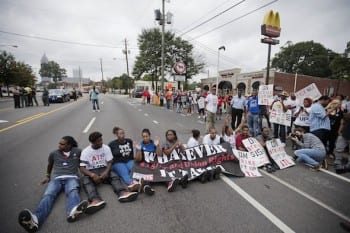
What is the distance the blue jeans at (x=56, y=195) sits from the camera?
9.33ft

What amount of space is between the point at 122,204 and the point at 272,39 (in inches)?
436

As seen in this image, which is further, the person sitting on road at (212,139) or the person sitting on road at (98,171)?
the person sitting on road at (212,139)

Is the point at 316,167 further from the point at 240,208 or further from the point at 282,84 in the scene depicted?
the point at 282,84

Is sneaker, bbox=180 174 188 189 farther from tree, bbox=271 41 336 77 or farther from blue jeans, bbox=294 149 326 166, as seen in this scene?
tree, bbox=271 41 336 77

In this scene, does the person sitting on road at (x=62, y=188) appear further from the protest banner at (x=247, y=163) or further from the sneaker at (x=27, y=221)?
the protest banner at (x=247, y=163)

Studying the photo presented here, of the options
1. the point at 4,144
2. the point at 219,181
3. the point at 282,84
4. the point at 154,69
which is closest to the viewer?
the point at 219,181

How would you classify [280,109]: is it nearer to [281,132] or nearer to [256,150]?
[281,132]

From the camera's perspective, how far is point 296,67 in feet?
172

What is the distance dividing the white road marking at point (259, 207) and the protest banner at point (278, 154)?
1.70 metres

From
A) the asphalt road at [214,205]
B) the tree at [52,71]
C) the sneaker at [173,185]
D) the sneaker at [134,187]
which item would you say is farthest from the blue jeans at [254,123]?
the tree at [52,71]

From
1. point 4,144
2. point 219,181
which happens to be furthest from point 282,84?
point 4,144

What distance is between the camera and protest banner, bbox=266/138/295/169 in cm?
507

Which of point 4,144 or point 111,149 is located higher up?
point 111,149

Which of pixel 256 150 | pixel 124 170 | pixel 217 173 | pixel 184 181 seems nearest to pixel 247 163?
pixel 256 150
